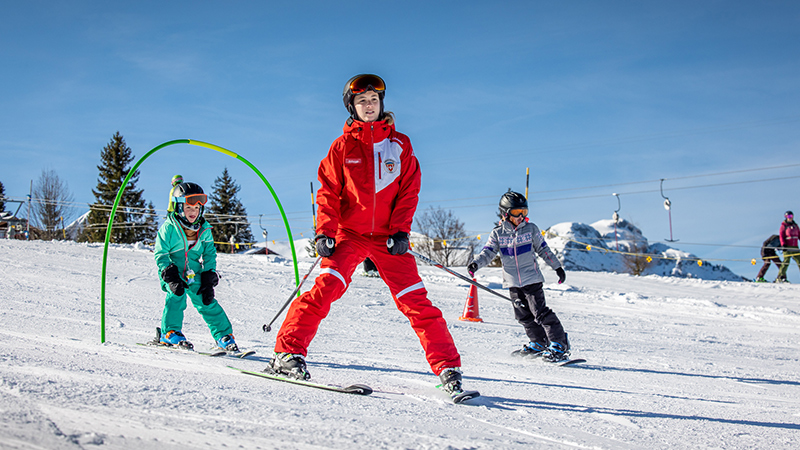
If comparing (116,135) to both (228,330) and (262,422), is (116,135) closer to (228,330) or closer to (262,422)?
(228,330)

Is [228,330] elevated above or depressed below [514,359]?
above

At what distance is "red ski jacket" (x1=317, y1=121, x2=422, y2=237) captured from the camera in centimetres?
317

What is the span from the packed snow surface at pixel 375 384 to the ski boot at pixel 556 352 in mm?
230

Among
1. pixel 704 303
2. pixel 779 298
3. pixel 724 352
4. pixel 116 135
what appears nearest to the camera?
pixel 724 352

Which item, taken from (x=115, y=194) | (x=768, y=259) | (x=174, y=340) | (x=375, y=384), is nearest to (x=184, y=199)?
(x=174, y=340)

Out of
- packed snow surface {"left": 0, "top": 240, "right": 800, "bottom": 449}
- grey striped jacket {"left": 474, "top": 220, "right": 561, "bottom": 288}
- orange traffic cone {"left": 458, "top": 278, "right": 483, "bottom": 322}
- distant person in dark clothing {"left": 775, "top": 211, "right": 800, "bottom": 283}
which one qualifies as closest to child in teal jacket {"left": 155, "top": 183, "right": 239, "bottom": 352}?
packed snow surface {"left": 0, "top": 240, "right": 800, "bottom": 449}

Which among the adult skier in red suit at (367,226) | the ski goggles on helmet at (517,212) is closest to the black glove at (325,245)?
the adult skier in red suit at (367,226)

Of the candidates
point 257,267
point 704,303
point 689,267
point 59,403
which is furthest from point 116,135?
point 689,267

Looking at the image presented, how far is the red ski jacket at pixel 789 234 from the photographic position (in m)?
17.5

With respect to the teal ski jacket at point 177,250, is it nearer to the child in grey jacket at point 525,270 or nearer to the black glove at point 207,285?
the black glove at point 207,285

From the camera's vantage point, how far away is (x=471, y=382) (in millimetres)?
3541

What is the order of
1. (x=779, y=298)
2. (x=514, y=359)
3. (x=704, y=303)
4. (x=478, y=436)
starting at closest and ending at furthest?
(x=478, y=436) → (x=514, y=359) → (x=704, y=303) → (x=779, y=298)

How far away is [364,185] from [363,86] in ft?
2.07

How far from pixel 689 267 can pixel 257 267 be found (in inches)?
3134
